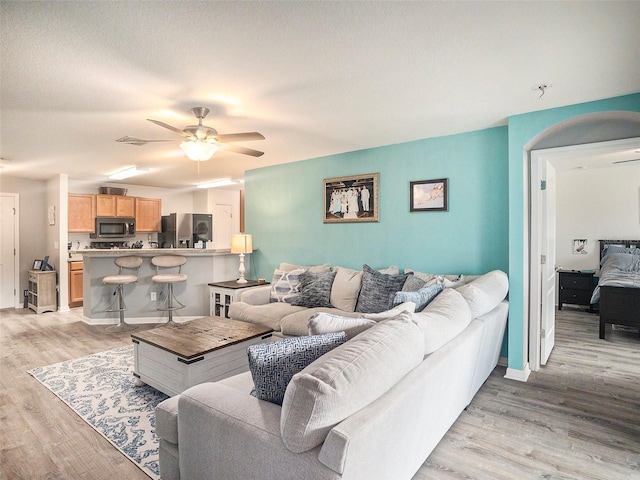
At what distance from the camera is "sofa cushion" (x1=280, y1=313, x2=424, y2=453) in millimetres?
1131

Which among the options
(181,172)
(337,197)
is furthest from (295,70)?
(181,172)

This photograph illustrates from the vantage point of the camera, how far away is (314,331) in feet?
5.70

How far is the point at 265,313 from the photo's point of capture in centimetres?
382

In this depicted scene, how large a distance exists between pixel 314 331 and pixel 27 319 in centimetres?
603

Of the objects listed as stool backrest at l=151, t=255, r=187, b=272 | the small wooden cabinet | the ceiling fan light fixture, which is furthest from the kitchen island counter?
the ceiling fan light fixture

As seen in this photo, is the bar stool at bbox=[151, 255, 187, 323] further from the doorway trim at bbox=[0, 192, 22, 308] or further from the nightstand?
the nightstand

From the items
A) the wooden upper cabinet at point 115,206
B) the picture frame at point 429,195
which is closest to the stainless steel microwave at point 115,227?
the wooden upper cabinet at point 115,206

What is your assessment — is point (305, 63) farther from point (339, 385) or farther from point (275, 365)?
point (339, 385)

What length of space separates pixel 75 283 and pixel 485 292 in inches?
266

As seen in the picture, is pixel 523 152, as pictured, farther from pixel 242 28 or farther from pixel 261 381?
pixel 261 381

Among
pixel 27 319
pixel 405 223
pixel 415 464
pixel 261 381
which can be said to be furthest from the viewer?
pixel 27 319

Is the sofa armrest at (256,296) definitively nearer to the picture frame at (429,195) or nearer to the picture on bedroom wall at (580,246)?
the picture frame at (429,195)

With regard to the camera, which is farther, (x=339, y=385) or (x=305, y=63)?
(x=305, y=63)

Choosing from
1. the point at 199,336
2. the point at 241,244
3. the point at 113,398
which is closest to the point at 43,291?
the point at 241,244
